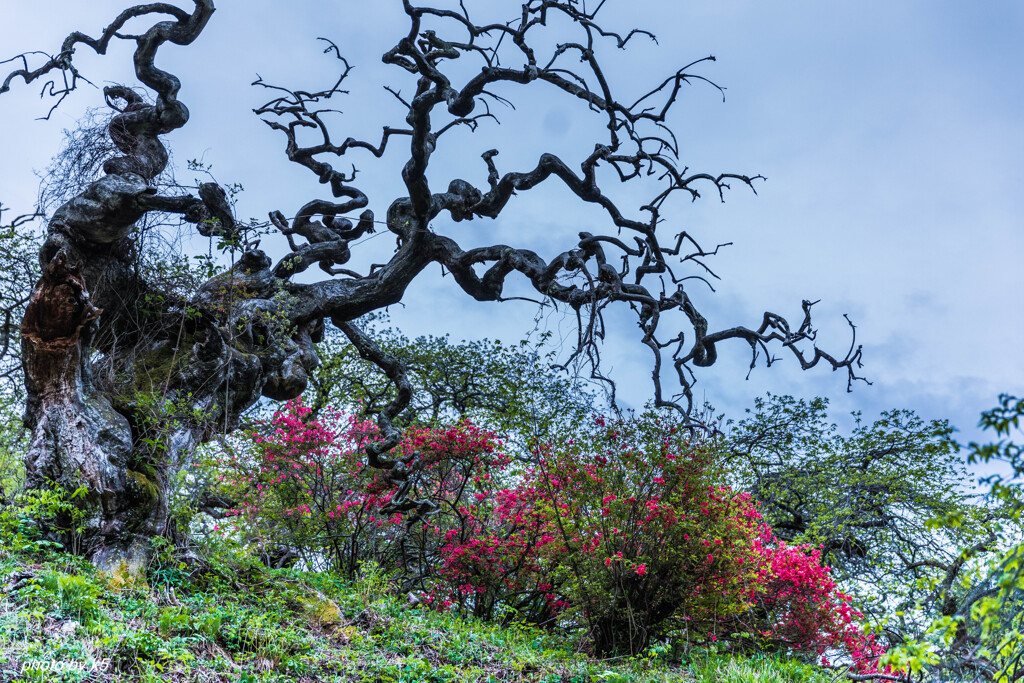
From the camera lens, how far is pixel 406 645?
6094 mm

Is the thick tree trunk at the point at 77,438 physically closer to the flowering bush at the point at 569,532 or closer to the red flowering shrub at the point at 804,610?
the flowering bush at the point at 569,532

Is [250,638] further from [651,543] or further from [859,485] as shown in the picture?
[859,485]

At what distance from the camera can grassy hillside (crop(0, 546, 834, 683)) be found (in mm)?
4613

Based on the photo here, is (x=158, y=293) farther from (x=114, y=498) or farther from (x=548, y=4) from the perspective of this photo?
(x=548, y=4)

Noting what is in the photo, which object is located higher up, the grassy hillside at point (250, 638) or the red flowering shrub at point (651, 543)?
the red flowering shrub at point (651, 543)

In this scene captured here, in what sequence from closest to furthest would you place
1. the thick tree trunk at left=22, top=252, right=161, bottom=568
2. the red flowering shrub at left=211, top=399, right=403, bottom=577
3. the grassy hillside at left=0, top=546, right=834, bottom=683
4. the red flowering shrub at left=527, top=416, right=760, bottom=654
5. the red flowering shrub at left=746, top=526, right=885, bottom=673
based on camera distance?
the grassy hillside at left=0, top=546, right=834, bottom=683 < the thick tree trunk at left=22, top=252, right=161, bottom=568 < the red flowering shrub at left=527, top=416, right=760, bottom=654 < the red flowering shrub at left=746, top=526, right=885, bottom=673 < the red flowering shrub at left=211, top=399, right=403, bottom=577

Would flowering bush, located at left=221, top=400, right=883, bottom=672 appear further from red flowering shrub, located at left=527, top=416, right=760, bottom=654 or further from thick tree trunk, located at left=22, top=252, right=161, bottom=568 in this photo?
thick tree trunk, located at left=22, top=252, right=161, bottom=568

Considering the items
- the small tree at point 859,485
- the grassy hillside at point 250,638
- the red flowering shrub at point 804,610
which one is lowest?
the grassy hillside at point 250,638

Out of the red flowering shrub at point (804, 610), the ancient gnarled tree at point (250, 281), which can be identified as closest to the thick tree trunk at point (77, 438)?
the ancient gnarled tree at point (250, 281)

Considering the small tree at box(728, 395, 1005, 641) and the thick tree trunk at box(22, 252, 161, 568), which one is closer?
the thick tree trunk at box(22, 252, 161, 568)

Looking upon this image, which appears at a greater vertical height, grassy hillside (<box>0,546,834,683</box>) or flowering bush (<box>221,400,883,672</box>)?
flowering bush (<box>221,400,883,672</box>)

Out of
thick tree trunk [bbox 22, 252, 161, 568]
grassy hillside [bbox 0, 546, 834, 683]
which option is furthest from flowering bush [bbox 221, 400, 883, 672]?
thick tree trunk [bbox 22, 252, 161, 568]

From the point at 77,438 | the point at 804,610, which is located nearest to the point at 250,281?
the point at 77,438

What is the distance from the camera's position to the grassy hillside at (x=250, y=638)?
15.1 ft
